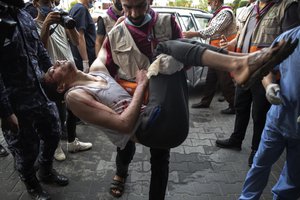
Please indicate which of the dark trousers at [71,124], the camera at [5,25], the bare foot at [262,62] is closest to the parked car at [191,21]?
the dark trousers at [71,124]

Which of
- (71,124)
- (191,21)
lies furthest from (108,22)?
(191,21)

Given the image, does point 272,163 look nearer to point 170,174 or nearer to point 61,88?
point 170,174

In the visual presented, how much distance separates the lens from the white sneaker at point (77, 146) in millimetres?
3549

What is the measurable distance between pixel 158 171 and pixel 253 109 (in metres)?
1.43

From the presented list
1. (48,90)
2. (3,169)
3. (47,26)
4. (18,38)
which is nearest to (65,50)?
(47,26)

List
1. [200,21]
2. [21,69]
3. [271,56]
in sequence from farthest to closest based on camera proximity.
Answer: [200,21] → [21,69] → [271,56]

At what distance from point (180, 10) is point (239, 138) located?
132 inches

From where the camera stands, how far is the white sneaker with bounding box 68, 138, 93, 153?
140 inches

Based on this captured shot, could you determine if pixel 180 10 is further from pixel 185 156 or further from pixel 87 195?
pixel 87 195

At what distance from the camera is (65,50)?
11.0 feet

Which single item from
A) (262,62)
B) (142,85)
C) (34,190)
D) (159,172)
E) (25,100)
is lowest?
(34,190)

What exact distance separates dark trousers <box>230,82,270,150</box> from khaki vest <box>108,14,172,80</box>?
38.6 inches

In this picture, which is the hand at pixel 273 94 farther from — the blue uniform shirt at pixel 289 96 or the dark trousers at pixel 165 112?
the dark trousers at pixel 165 112

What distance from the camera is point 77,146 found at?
11.8 feet
